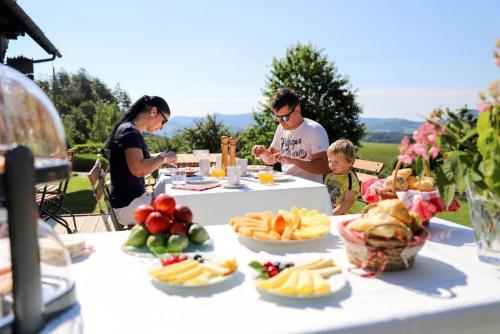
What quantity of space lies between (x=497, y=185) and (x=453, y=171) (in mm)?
149

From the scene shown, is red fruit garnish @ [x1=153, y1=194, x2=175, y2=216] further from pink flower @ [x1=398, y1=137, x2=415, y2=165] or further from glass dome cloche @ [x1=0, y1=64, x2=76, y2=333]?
pink flower @ [x1=398, y1=137, x2=415, y2=165]

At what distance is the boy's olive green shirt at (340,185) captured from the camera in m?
3.45

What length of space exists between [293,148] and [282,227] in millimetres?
2755

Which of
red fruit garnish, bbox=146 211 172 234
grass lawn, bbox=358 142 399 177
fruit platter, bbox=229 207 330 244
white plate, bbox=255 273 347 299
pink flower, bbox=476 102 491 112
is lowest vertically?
grass lawn, bbox=358 142 399 177

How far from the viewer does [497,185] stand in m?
1.10

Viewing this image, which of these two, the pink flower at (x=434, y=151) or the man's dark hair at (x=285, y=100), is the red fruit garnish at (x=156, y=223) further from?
the man's dark hair at (x=285, y=100)

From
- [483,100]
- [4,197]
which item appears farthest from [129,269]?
[483,100]

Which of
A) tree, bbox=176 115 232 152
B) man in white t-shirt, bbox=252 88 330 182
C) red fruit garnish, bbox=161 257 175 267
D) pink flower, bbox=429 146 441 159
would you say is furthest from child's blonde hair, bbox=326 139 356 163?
tree, bbox=176 115 232 152

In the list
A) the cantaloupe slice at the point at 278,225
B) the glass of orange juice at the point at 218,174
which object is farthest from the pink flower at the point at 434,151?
the glass of orange juice at the point at 218,174

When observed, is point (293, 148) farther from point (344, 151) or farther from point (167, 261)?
point (167, 261)

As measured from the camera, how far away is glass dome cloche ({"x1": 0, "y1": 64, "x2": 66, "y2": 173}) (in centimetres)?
85

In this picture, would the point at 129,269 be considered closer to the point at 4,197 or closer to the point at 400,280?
the point at 4,197

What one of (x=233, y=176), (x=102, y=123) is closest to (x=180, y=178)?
(x=233, y=176)

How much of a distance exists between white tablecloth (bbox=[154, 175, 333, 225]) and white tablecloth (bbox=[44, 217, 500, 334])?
4.92 ft
